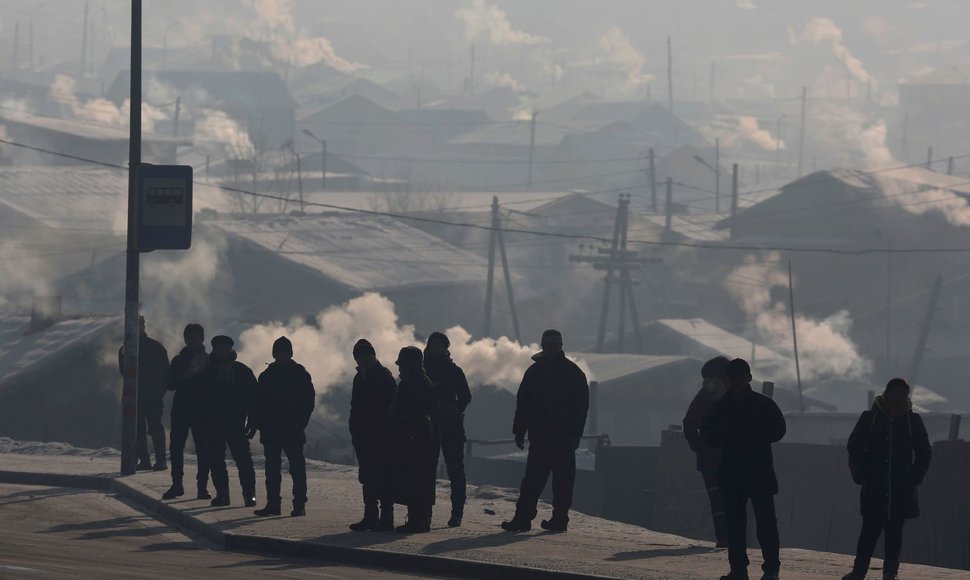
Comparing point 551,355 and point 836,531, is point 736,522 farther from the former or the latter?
point 836,531

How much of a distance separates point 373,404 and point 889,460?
4.93 m

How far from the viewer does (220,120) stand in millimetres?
196625

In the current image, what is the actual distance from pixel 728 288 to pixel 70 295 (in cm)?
3659

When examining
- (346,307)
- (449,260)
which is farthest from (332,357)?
(449,260)

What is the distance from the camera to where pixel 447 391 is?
16.7 metres

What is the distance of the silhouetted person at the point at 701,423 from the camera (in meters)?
15.1

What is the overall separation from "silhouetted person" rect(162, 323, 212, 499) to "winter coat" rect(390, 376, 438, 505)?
3.29 meters

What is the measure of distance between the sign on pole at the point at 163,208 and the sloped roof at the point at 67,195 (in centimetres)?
7558

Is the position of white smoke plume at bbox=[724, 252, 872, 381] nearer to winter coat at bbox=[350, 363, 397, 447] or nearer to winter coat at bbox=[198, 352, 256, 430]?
winter coat at bbox=[198, 352, 256, 430]

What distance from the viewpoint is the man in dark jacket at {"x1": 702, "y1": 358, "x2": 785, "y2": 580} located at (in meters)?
13.1

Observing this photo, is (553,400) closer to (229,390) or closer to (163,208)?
(229,390)

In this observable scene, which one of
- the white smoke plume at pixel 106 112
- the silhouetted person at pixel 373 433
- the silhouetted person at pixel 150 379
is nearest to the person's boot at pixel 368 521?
the silhouetted person at pixel 373 433

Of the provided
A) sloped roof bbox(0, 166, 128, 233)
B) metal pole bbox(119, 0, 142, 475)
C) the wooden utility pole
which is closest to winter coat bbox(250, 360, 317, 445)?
metal pole bbox(119, 0, 142, 475)

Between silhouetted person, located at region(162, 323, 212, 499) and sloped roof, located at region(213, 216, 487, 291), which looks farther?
sloped roof, located at region(213, 216, 487, 291)
